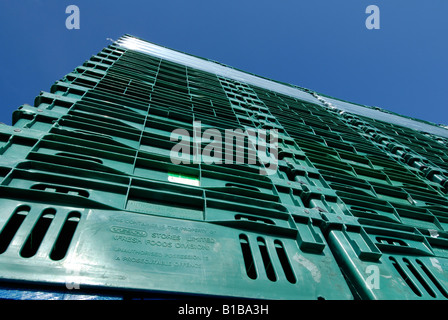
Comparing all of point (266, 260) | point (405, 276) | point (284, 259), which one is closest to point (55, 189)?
point (266, 260)

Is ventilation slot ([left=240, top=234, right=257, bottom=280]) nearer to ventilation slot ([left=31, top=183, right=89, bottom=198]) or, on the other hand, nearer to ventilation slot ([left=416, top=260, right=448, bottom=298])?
ventilation slot ([left=31, top=183, right=89, bottom=198])

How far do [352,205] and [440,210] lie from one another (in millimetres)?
2229

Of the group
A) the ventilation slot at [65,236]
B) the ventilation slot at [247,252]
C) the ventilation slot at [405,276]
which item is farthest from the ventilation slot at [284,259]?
the ventilation slot at [65,236]

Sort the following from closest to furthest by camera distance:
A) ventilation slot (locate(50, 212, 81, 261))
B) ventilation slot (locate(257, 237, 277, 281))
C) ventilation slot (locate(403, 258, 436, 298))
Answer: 1. ventilation slot (locate(50, 212, 81, 261))
2. ventilation slot (locate(257, 237, 277, 281))
3. ventilation slot (locate(403, 258, 436, 298))

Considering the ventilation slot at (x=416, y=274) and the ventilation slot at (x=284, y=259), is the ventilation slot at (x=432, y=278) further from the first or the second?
the ventilation slot at (x=284, y=259)

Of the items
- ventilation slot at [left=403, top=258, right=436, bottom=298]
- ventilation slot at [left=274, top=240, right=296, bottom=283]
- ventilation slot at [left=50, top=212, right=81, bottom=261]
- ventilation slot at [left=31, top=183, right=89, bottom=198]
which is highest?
ventilation slot at [left=31, top=183, right=89, bottom=198]

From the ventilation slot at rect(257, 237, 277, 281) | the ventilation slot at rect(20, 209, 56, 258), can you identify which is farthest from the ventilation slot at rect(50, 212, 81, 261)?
the ventilation slot at rect(257, 237, 277, 281)

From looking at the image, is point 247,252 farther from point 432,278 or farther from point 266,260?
point 432,278

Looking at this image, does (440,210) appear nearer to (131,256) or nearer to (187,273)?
(187,273)

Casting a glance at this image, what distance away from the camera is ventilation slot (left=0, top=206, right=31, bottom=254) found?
2422 millimetres

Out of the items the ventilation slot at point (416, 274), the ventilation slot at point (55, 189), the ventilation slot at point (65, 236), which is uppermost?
the ventilation slot at point (55, 189)

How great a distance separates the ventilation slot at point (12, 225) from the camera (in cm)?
242

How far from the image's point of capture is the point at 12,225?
2.54 m

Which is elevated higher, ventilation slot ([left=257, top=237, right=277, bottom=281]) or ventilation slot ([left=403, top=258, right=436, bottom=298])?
ventilation slot ([left=257, top=237, right=277, bottom=281])
